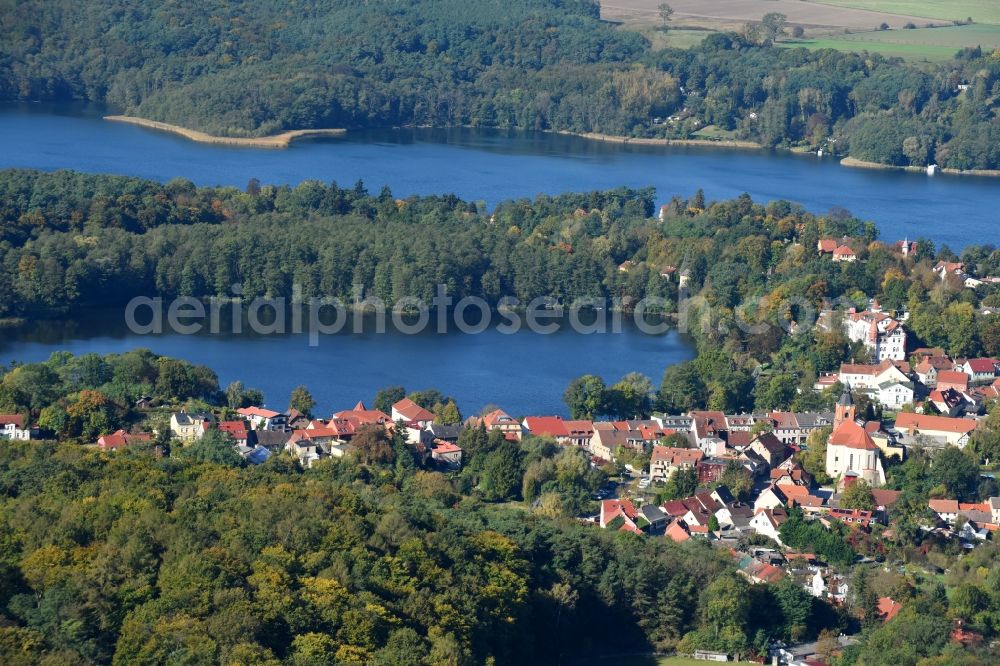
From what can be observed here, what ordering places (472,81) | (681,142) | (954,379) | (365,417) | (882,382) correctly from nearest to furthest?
(365,417)
(882,382)
(954,379)
(681,142)
(472,81)

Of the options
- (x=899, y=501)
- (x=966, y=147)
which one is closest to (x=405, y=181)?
(x=966, y=147)

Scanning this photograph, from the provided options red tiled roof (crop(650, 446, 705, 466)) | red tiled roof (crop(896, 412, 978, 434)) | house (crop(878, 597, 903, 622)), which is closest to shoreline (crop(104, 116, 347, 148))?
red tiled roof (crop(896, 412, 978, 434))

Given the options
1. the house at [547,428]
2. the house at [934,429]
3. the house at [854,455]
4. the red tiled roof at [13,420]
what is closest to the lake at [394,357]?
the house at [547,428]

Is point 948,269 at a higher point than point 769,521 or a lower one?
higher

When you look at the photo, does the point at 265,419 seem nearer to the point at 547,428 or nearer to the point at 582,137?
the point at 547,428

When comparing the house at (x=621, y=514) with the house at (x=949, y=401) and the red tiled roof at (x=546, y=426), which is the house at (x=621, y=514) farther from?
the house at (x=949, y=401)

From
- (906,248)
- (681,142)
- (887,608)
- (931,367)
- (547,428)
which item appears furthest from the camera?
(681,142)

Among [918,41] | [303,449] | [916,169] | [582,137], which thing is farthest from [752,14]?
[303,449]

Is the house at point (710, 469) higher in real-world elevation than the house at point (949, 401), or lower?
lower
